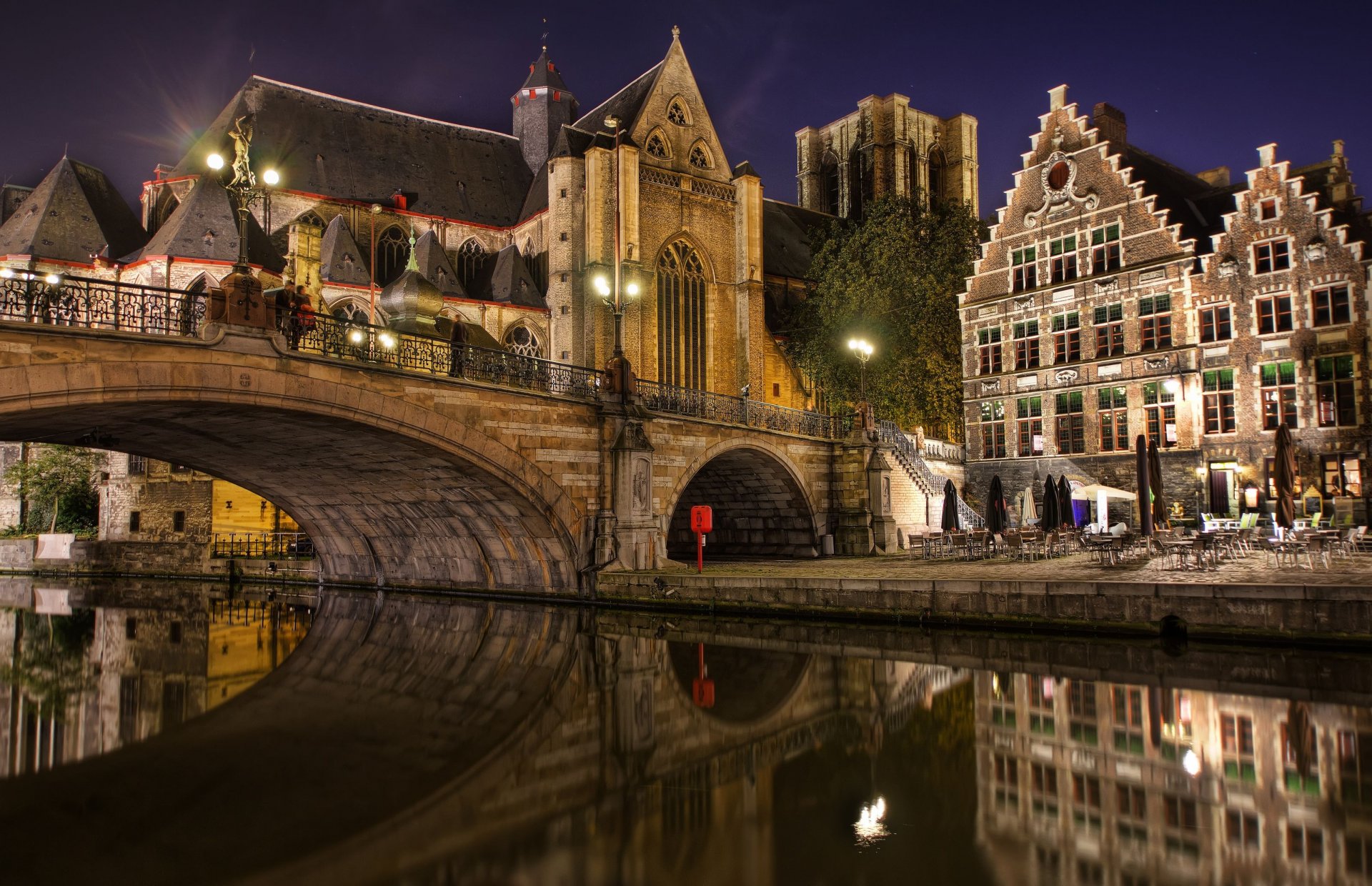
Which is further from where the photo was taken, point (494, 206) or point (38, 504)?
point (494, 206)

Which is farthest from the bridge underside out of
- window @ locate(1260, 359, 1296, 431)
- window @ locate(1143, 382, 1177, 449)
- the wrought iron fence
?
window @ locate(1260, 359, 1296, 431)

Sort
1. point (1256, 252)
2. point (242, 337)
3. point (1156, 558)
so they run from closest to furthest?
point (242, 337) → point (1156, 558) → point (1256, 252)

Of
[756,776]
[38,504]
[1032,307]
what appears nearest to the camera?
[756,776]

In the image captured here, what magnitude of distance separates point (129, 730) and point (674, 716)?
5186 mm

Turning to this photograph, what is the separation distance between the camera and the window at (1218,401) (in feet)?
92.5

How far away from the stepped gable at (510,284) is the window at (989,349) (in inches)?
677

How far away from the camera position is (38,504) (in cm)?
3866

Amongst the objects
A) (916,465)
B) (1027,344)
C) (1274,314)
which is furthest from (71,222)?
(1274,314)

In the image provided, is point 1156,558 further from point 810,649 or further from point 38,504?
point 38,504

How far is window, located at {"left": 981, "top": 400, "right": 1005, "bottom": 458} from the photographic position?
1321 inches

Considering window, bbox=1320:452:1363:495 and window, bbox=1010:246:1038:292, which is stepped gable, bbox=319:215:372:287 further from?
window, bbox=1320:452:1363:495

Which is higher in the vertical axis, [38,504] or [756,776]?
[38,504]

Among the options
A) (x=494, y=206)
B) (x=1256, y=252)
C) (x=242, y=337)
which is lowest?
(x=242, y=337)

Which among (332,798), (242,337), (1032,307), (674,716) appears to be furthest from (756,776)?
(1032,307)
